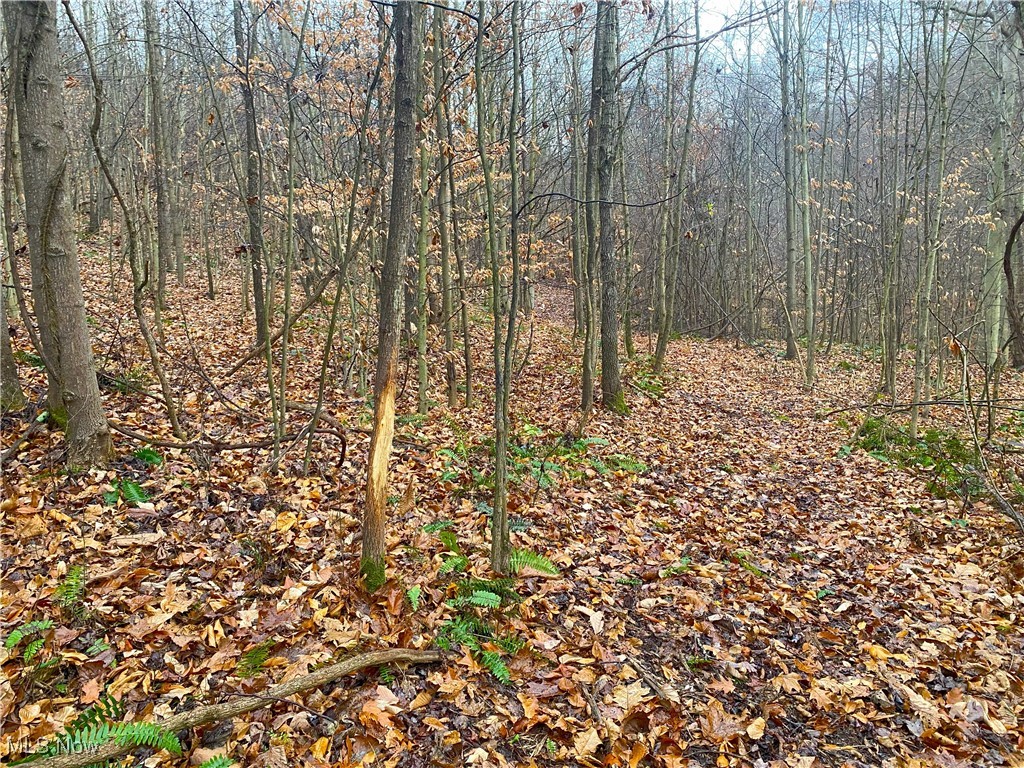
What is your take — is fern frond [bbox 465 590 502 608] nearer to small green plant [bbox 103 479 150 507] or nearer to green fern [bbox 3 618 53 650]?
green fern [bbox 3 618 53 650]

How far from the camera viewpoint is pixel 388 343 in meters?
3.73

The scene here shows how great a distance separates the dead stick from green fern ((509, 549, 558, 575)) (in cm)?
110

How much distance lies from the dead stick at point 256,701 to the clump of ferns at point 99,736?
0.03m

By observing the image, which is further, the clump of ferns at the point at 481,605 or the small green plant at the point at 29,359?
the small green plant at the point at 29,359

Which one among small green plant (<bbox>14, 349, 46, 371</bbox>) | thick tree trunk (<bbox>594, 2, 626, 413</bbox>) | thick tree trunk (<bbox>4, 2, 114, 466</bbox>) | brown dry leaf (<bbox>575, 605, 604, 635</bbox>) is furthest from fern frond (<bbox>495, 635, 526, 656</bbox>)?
small green plant (<bbox>14, 349, 46, 371</bbox>)

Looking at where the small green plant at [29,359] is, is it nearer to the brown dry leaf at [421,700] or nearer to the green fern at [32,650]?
the green fern at [32,650]

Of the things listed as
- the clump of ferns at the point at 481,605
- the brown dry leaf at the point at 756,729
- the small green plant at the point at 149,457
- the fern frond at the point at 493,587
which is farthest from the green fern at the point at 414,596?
the small green plant at the point at 149,457

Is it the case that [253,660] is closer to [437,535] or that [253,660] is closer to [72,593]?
[72,593]

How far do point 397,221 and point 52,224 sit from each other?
2772 mm

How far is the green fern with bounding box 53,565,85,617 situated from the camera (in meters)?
3.43

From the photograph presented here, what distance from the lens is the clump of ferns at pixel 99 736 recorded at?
2572 millimetres

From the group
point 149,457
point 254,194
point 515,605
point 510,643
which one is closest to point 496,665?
point 510,643

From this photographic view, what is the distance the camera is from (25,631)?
321cm

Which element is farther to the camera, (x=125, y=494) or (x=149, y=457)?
(x=149, y=457)
